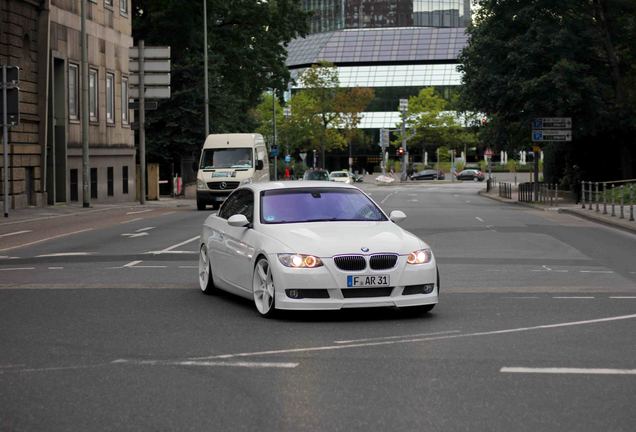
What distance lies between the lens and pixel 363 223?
1269 cm

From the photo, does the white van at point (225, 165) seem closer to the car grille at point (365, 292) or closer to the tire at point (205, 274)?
the tire at point (205, 274)

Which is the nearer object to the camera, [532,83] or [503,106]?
[532,83]

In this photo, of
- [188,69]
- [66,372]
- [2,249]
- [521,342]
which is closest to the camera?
[66,372]

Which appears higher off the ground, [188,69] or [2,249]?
[188,69]

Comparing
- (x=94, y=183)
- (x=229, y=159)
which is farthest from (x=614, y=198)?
(x=94, y=183)

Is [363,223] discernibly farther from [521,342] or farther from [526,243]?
[526,243]

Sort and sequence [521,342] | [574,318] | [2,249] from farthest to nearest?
1. [2,249]
2. [574,318]
3. [521,342]

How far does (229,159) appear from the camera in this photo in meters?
Result: 42.2

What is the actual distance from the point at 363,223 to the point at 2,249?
12.1 meters

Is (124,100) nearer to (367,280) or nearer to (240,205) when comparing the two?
(240,205)

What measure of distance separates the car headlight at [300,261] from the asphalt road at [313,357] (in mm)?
577

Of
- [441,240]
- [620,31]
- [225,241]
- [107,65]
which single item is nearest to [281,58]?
[107,65]

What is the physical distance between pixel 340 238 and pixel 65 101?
36.2 meters

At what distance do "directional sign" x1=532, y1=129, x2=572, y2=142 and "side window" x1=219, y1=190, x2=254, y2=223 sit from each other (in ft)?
123
